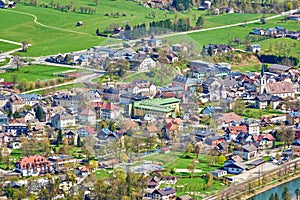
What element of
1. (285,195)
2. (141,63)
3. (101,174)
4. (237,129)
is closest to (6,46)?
(141,63)

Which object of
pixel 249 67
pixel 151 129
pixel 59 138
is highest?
pixel 151 129

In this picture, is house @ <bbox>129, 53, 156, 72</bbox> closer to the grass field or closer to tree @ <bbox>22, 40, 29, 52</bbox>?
the grass field

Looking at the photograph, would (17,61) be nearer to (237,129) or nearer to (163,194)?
(237,129)

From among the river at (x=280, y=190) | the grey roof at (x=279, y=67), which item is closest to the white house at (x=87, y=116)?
the river at (x=280, y=190)

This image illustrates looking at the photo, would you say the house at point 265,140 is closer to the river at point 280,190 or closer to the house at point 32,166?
the river at point 280,190

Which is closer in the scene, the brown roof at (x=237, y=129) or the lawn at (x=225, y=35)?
the brown roof at (x=237, y=129)

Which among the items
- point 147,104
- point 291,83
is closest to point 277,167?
point 147,104

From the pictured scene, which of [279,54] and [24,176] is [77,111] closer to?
[24,176]
